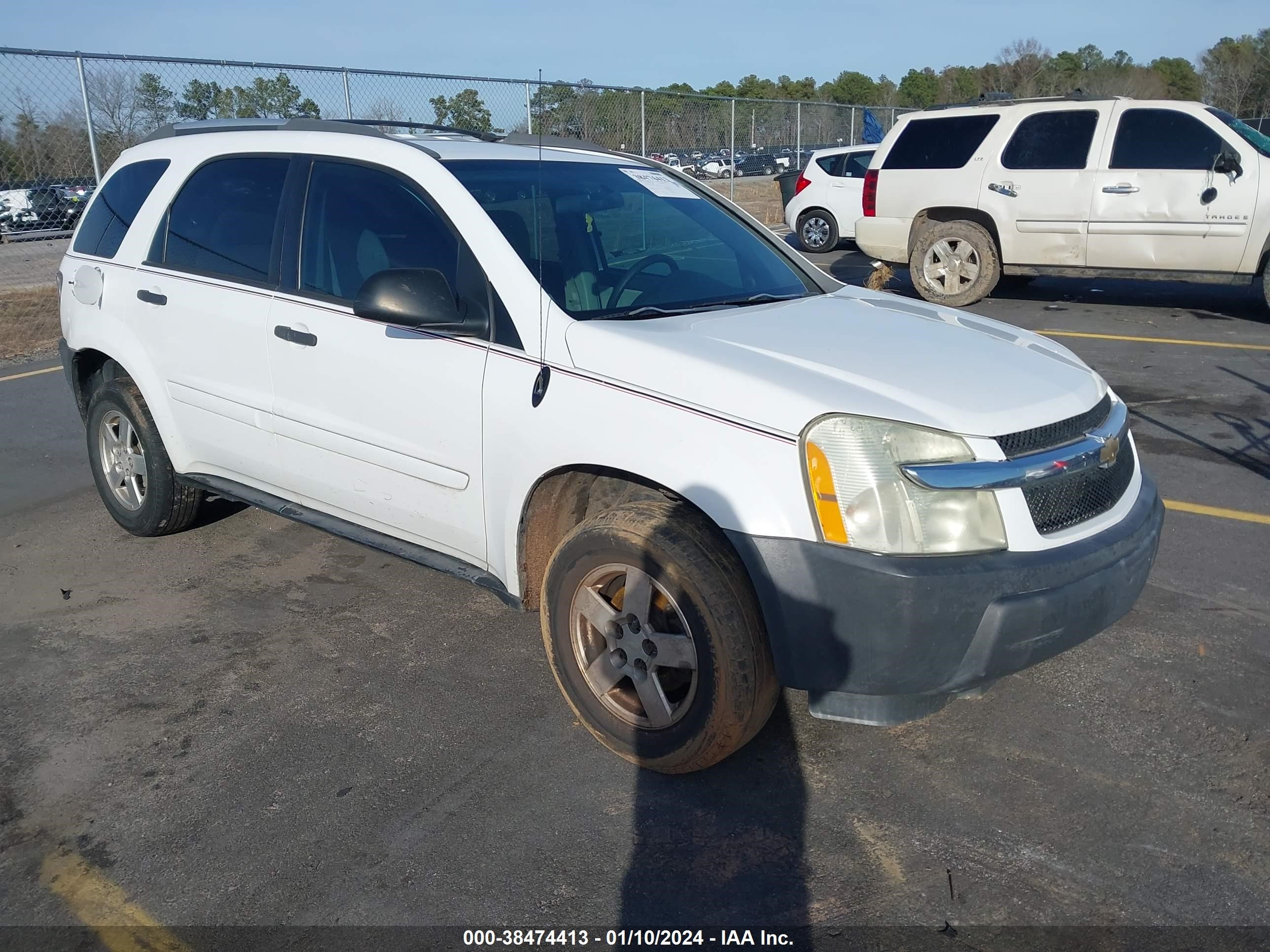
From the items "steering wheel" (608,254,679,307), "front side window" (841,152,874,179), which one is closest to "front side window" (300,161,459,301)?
"steering wheel" (608,254,679,307)

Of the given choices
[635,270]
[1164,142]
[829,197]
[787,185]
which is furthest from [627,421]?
[787,185]

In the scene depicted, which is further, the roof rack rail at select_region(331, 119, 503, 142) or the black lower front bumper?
the roof rack rail at select_region(331, 119, 503, 142)

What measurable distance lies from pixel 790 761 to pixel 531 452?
1.26m

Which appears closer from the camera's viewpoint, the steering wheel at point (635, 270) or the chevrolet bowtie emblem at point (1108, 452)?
the chevrolet bowtie emblem at point (1108, 452)

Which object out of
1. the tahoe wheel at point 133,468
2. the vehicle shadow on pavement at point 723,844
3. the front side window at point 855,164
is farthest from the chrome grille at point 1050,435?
the front side window at point 855,164

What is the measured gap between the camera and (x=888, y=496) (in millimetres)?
2824

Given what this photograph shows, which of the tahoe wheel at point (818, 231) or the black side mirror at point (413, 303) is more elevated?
the black side mirror at point (413, 303)

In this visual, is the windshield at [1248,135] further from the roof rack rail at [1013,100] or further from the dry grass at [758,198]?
the dry grass at [758,198]

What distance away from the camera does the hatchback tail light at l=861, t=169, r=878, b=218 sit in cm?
1186

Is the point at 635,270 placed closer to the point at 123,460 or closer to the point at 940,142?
the point at 123,460

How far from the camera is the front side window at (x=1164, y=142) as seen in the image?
32.5 ft

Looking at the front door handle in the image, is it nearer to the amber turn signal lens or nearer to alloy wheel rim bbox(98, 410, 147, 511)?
alloy wheel rim bbox(98, 410, 147, 511)

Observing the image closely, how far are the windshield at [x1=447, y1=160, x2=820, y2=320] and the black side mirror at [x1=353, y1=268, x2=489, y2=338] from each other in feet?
0.93

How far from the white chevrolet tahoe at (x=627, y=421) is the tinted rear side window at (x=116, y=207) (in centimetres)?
5
